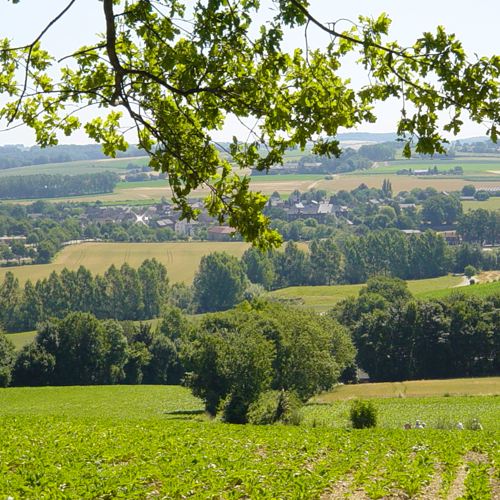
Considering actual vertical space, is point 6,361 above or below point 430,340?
above

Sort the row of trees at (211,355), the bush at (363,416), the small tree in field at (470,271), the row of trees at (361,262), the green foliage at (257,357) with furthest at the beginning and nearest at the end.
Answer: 1. the row of trees at (361,262)
2. the small tree in field at (470,271)
3. the row of trees at (211,355)
4. the green foliage at (257,357)
5. the bush at (363,416)

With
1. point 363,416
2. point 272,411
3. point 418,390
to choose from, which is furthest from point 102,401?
point 363,416

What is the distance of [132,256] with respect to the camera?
17962cm

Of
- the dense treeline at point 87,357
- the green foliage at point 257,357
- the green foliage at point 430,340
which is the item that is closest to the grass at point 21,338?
the dense treeline at point 87,357

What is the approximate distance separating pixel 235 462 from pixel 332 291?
132 m

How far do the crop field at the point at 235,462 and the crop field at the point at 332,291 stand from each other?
106323mm

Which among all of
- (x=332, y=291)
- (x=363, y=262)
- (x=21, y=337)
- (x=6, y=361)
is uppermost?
(x=6, y=361)

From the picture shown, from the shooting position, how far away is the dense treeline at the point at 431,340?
263 ft

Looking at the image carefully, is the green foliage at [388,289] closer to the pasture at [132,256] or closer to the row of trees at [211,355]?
the row of trees at [211,355]

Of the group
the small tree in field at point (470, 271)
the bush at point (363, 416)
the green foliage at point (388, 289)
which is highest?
the bush at point (363, 416)

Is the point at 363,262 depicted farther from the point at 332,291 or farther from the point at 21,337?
the point at 21,337

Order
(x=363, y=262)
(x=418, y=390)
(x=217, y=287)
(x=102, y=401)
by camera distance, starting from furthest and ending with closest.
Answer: (x=363, y=262) < (x=217, y=287) < (x=418, y=390) < (x=102, y=401)

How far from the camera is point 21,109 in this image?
455 inches

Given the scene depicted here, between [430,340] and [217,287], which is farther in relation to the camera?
[217,287]
